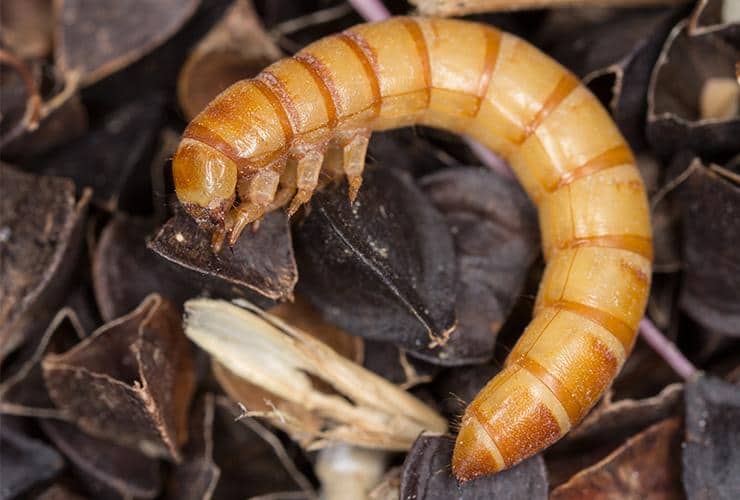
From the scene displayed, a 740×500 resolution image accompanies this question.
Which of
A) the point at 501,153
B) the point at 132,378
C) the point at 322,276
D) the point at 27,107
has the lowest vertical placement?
the point at 132,378

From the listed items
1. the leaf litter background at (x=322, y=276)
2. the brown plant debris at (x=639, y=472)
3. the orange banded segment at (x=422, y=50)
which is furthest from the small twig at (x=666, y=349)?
the orange banded segment at (x=422, y=50)

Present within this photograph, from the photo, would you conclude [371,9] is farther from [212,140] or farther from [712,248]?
[712,248]

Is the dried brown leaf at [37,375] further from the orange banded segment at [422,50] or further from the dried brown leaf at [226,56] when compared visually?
the orange banded segment at [422,50]

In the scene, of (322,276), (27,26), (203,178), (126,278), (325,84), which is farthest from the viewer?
(27,26)

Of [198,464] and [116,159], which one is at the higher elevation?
[116,159]

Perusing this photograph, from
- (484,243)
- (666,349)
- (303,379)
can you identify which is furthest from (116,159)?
(666,349)

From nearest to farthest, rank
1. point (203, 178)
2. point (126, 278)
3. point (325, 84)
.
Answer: point (203, 178), point (325, 84), point (126, 278)

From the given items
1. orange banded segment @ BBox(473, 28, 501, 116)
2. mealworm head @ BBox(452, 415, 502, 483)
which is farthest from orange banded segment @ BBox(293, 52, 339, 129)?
mealworm head @ BBox(452, 415, 502, 483)

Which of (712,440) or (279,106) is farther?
(712,440)
